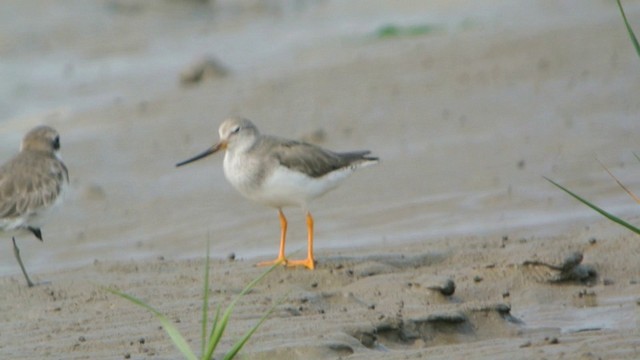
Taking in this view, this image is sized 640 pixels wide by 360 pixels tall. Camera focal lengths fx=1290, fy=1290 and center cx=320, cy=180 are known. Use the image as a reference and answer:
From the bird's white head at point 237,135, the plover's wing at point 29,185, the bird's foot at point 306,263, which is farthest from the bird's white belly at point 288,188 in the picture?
the plover's wing at point 29,185

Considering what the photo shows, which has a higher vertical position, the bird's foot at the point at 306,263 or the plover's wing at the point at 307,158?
the plover's wing at the point at 307,158

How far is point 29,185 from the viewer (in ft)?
27.2

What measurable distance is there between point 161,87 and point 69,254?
523 cm

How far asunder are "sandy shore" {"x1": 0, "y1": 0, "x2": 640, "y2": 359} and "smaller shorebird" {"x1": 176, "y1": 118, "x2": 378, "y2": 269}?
497 millimetres

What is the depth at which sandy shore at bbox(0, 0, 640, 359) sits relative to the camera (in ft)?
21.2

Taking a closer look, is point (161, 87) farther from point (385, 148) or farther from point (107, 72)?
point (385, 148)

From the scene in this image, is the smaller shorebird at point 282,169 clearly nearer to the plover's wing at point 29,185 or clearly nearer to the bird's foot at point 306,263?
the bird's foot at point 306,263

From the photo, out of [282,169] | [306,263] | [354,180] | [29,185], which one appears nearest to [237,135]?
[282,169]

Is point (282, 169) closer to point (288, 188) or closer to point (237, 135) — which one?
point (288, 188)

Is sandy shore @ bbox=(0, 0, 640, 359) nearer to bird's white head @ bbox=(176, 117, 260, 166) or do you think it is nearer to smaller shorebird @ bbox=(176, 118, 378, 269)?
smaller shorebird @ bbox=(176, 118, 378, 269)

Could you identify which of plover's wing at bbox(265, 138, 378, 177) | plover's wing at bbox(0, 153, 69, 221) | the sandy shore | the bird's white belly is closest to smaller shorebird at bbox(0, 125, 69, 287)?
plover's wing at bbox(0, 153, 69, 221)

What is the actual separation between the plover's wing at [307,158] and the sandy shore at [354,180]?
598 millimetres

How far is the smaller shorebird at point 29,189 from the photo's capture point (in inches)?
322

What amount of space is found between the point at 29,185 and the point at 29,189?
0.11 feet
